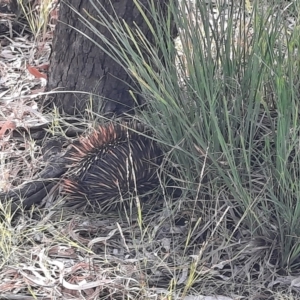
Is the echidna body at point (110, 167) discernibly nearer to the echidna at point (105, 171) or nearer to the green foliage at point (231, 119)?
the echidna at point (105, 171)

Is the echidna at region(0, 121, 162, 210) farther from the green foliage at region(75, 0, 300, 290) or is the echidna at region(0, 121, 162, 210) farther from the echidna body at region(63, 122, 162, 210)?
the green foliage at region(75, 0, 300, 290)

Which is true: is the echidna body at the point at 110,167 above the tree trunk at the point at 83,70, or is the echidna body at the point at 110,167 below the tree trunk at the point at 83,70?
below

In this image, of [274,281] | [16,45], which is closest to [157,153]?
[274,281]

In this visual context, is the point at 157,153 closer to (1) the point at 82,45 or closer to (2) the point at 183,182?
(2) the point at 183,182

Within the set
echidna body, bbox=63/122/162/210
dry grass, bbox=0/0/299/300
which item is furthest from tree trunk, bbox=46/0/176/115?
dry grass, bbox=0/0/299/300

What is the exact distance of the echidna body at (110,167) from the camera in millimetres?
2375

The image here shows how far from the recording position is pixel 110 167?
2389 millimetres

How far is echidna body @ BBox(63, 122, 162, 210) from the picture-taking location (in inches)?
93.5

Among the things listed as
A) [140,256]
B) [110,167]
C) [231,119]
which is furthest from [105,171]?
[231,119]

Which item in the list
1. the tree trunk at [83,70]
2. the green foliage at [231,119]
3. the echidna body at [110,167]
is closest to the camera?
the green foliage at [231,119]

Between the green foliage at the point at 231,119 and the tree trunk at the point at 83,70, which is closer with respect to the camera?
the green foliage at the point at 231,119

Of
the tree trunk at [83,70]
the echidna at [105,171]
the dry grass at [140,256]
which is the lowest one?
the dry grass at [140,256]

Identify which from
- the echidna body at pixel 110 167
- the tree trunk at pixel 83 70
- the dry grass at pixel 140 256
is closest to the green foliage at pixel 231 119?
the dry grass at pixel 140 256

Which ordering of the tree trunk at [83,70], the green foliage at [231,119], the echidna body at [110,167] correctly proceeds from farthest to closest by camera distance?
the tree trunk at [83,70] < the echidna body at [110,167] < the green foliage at [231,119]
